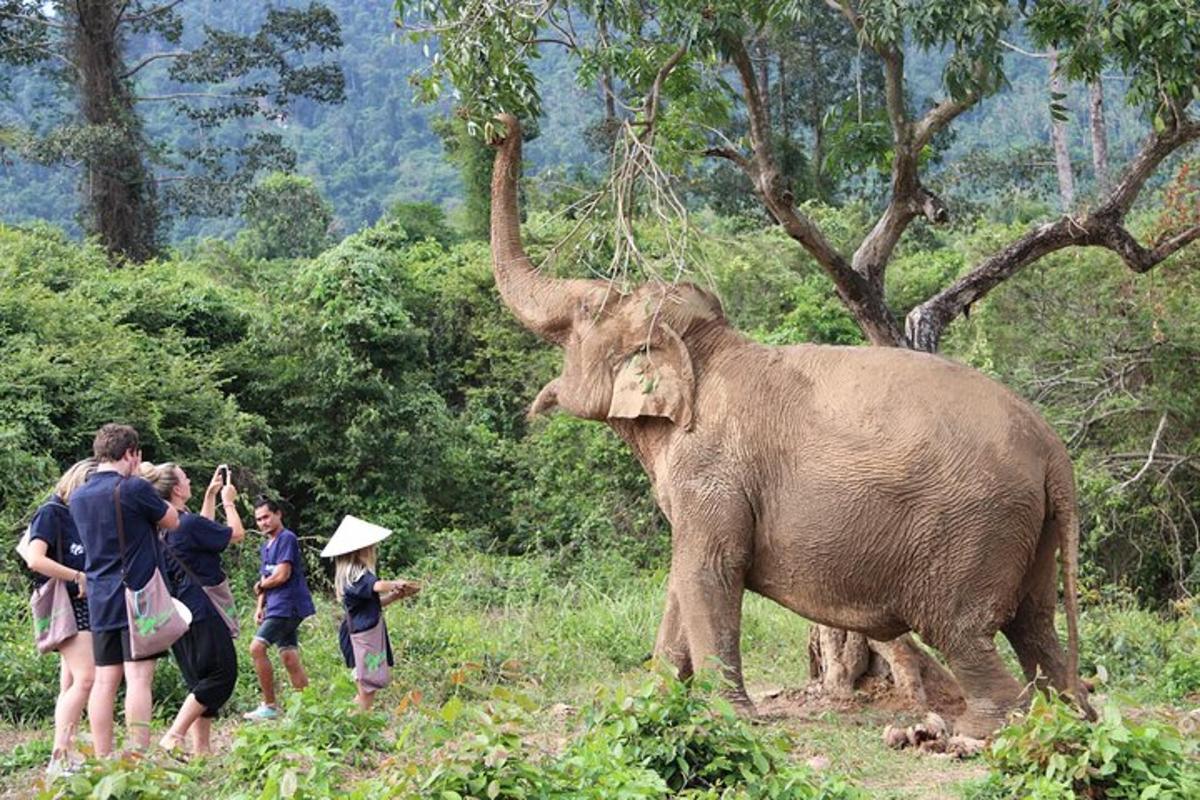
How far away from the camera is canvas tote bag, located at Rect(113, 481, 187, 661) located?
7.34 m

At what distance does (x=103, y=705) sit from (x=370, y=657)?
175 centimetres

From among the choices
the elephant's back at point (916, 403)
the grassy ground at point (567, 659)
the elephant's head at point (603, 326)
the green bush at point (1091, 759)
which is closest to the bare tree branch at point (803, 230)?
the elephant's head at point (603, 326)

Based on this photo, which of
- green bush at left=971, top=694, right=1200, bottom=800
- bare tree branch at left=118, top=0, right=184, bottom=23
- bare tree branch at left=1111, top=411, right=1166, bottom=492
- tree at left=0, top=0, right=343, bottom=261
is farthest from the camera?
bare tree branch at left=118, top=0, right=184, bottom=23

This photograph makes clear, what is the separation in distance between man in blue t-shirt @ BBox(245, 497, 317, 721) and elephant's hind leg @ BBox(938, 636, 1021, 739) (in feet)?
12.0

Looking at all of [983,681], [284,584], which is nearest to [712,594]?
[983,681]

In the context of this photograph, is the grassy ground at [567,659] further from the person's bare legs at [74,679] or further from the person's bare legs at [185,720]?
the person's bare legs at [185,720]

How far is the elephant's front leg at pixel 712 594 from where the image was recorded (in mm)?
8242

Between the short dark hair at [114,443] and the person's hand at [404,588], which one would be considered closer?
the short dark hair at [114,443]

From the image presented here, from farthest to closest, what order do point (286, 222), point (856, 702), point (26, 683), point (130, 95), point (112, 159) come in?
point (286, 222) < point (130, 95) < point (112, 159) < point (26, 683) < point (856, 702)

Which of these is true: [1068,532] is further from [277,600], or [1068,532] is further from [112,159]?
[112,159]

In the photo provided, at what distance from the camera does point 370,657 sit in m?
8.89

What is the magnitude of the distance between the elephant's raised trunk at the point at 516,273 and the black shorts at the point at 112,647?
2893 mm

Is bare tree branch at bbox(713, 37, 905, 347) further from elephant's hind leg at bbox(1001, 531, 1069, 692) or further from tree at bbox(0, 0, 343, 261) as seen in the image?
tree at bbox(0, 0, 343, 261)

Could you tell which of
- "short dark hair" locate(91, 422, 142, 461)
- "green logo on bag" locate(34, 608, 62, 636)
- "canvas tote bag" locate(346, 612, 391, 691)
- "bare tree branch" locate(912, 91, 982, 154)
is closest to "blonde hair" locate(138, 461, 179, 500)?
"short dark hair" locate(91, 422, 142, 461)
